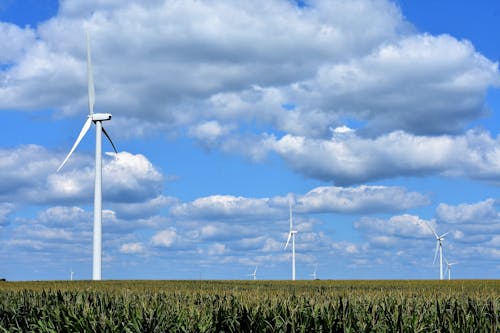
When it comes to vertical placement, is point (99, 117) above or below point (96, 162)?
above

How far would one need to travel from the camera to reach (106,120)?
2335 inches

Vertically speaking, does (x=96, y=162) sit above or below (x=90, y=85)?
below

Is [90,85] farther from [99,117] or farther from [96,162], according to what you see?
[96,162]

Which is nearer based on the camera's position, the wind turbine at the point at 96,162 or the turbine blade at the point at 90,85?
the wind turbine at the point at 96,162

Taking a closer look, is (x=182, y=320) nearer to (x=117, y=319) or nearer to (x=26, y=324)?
(x=117, y=319)

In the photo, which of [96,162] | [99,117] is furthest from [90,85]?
[96,162]

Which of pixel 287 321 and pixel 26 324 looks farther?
pixel 26 324

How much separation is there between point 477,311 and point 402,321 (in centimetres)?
307

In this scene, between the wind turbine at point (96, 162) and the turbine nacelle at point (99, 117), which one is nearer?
the wind turbine at point (96, 162)

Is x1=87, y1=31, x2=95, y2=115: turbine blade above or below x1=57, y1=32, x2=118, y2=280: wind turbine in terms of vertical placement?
above

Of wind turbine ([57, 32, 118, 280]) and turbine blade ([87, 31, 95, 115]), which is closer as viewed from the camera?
wind turbine ([57, 32, 118, 280])

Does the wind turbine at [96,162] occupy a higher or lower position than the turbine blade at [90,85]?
lower

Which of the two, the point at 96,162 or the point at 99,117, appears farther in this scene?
the point at 99,117

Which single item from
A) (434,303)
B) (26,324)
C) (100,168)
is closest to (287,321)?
(434,303)
